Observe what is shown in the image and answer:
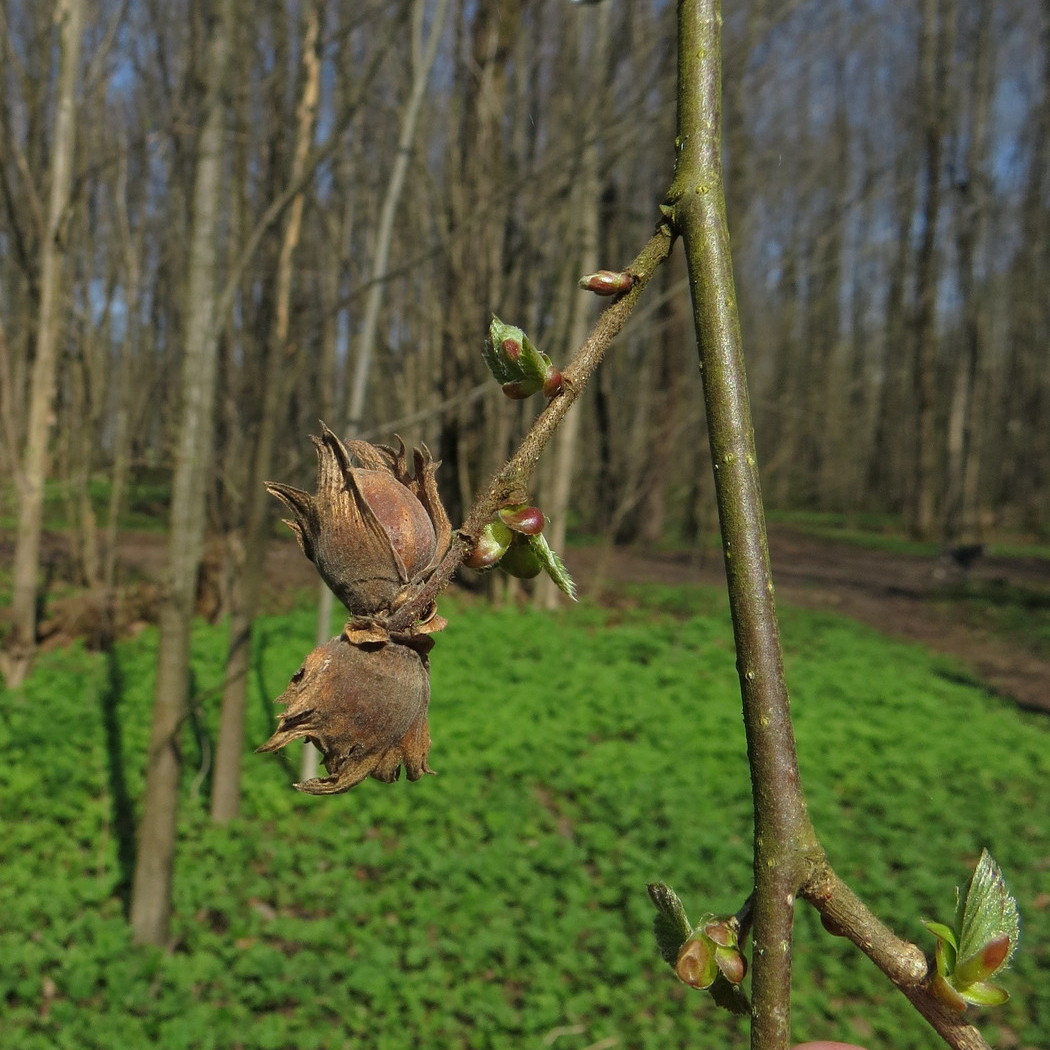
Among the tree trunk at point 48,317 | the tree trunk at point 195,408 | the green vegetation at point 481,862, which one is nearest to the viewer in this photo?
the tree trunk at point 195,408

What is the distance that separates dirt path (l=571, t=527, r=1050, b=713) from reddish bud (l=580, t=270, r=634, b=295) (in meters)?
8.35

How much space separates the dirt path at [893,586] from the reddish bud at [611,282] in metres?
A: 8.35

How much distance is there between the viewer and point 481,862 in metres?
5.05

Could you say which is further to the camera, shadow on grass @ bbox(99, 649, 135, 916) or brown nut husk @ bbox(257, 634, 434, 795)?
shadow on grass @ bbox(99, 649, 135, 916)

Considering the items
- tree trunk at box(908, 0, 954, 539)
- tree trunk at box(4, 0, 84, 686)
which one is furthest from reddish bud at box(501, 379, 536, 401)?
tree trunk at box(908, 0, 954, 539)

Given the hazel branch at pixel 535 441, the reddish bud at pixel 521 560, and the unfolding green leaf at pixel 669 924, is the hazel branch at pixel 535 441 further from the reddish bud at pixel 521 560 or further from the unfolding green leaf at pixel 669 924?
the unfolding green leaf at pixel 669 924

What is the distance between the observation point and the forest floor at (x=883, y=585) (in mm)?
9734

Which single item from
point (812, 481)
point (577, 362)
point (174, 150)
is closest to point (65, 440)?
point (174, 150)

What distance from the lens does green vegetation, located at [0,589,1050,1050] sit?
13.3 feet

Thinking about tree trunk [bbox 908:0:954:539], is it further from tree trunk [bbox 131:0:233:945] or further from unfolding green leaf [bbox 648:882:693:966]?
unfolding green leaf [bbox 648:882:693:966]

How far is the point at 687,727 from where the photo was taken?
7.00m

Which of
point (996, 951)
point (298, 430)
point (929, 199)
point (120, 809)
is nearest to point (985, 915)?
point (996, 951)

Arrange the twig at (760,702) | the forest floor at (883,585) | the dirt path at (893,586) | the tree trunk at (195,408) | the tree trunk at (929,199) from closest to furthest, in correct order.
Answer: the twig at (760,702)
the tree trunk at (195,408)
the forest floor at (883,585)
the dirt path at (893,586)
the tree trunk at (929,199)

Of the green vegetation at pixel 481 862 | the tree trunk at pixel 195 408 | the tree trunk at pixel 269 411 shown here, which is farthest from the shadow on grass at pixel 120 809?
the tree trunk at pixel 195 408
